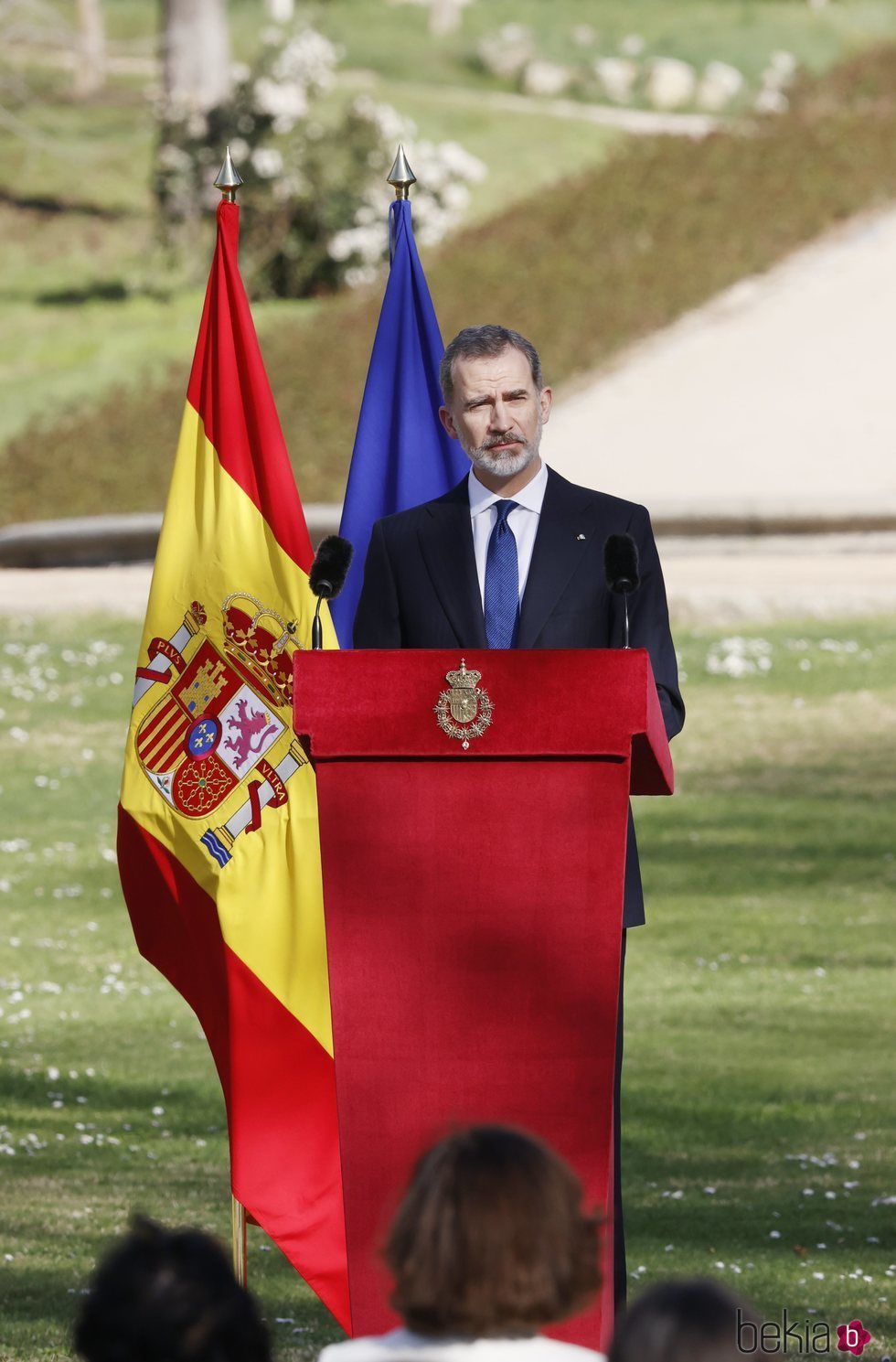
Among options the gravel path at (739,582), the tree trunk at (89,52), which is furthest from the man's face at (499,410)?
the tree trunk at (89,52)

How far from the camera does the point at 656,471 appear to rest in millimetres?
19484

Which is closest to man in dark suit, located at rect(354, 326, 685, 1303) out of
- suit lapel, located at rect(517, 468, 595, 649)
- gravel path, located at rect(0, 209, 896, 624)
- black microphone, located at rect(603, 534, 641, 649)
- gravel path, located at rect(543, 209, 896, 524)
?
suit lapel, located at rect(517, 468, 595, 649)

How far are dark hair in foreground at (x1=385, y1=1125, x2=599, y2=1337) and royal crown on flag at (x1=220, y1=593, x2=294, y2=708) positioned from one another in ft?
8.66

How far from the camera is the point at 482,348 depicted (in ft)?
14.1

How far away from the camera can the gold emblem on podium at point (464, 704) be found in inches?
153

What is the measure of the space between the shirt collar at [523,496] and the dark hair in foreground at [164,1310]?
2163mm

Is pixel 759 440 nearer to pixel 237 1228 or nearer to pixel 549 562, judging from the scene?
pixel 237 1228

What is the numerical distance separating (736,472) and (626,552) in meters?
15.7

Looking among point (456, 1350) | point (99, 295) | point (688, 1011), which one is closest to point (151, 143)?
point (99, 295)

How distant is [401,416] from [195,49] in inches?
922

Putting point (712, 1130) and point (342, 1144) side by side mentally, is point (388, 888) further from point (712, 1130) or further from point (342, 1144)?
point (712, 1130)

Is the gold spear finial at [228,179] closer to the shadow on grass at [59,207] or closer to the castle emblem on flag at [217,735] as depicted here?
the castle emblem on flag at [217,735]

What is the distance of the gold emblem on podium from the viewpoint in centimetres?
389

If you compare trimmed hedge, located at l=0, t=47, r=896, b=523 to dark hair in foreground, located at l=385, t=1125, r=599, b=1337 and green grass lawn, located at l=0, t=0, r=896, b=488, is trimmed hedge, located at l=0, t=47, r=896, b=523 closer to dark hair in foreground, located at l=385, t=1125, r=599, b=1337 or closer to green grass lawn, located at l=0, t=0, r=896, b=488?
green grass lawn, located at l=0, t=0, r=896, b=488
